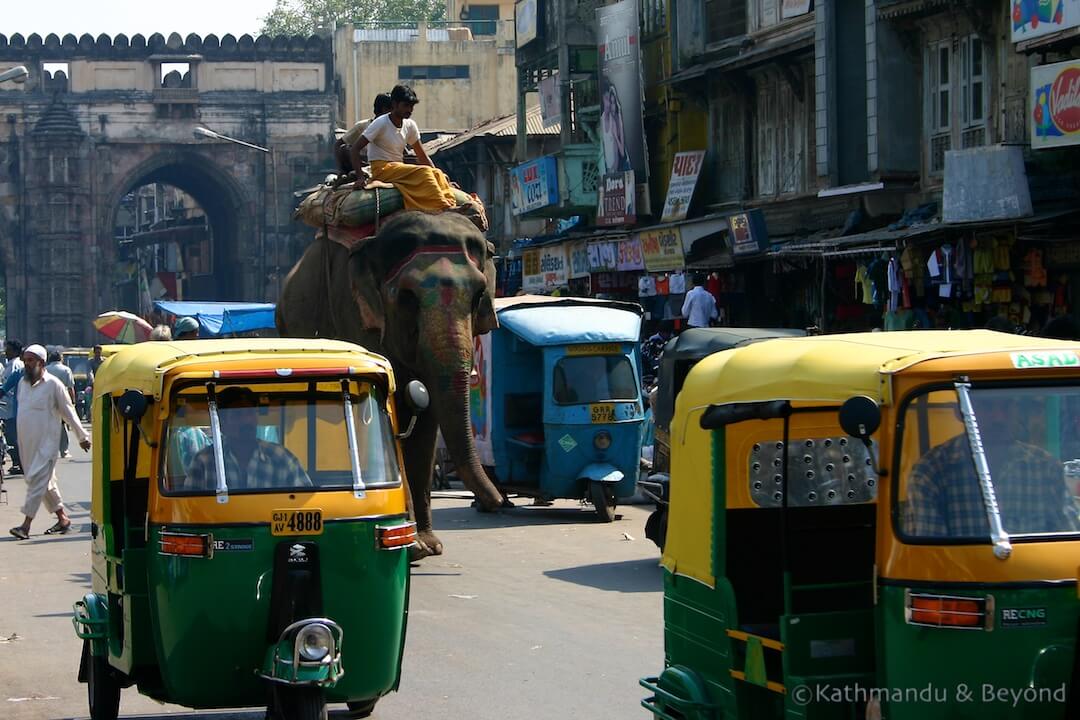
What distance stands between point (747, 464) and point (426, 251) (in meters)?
6.46

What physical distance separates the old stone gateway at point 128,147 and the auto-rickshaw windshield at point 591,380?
132 ft

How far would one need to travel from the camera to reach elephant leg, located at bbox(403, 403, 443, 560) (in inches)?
496

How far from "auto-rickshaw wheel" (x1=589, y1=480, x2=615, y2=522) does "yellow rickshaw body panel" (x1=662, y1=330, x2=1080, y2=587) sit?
29.4 ft

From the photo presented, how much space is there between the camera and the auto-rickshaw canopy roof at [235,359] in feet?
23.2

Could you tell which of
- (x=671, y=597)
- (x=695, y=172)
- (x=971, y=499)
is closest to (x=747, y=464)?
(x=671, y=597)

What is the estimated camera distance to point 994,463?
5.13 m

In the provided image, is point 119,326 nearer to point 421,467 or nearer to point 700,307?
point 700,307

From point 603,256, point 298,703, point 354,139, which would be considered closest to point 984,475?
point 298,703

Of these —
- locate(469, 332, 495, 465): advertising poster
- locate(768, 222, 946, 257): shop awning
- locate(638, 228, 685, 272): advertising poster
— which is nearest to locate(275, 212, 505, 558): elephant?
locate(469, 332, 495, 465): advertising poster

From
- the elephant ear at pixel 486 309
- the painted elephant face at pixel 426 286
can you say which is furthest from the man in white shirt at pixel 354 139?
the elephant ear at pixel 486 309

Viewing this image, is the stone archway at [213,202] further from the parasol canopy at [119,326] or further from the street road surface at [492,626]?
the street road surface at [492,626]

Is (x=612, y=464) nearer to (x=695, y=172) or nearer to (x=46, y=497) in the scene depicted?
(x=46, y=497)

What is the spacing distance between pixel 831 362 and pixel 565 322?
10602 mm

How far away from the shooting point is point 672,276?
2673cm
